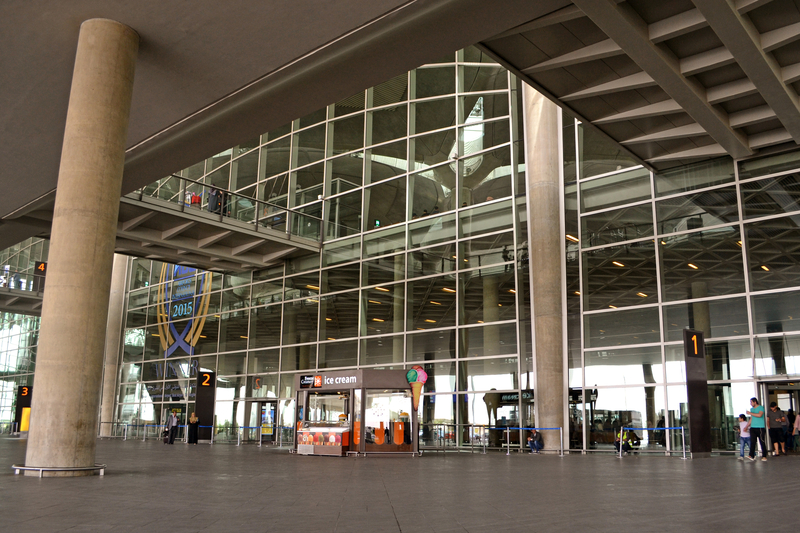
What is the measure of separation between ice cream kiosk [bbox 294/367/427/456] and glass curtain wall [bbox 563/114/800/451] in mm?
5189

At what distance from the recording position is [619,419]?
19750 millimetres

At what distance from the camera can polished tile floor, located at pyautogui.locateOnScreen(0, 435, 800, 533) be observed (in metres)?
5.52

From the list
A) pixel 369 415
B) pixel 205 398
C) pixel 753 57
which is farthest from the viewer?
pixel 205 398

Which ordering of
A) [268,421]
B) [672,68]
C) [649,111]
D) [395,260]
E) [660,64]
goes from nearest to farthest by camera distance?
[660,64] → [672,68] → [649,111] → [395,260] → [268,421]

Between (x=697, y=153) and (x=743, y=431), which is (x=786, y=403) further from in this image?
(x=697, y=153)

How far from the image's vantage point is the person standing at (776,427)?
17.1 metres

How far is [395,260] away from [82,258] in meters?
15.7

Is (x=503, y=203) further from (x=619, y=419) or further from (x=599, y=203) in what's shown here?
(x=619, y=419)

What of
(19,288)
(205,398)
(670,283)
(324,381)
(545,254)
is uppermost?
(19,288)

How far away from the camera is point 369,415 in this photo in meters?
19.0

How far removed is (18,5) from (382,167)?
670 inches

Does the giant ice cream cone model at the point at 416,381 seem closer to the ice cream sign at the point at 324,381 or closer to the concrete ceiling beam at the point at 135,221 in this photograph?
the ice cream sign at the point at 324,381

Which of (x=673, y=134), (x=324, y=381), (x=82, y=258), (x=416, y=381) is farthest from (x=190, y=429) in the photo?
(x=673, y=134)

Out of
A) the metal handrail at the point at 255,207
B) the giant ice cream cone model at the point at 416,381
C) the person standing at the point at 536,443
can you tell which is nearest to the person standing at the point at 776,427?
the person standing at the point at 536,443
